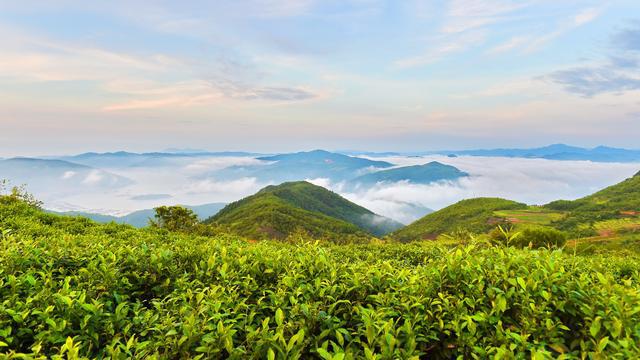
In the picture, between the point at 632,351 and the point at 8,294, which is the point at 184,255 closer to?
the point at 8,294

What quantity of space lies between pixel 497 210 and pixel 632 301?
20455 centimetres

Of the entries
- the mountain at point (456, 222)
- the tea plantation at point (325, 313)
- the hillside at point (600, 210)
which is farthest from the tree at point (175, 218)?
the mountain at point (456, 222)

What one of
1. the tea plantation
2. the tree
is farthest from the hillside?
the tea plantation

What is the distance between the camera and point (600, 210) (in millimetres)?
163375

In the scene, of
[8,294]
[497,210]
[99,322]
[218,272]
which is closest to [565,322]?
[218,272]

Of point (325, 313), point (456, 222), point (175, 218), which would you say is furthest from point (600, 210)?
point (325, 313)

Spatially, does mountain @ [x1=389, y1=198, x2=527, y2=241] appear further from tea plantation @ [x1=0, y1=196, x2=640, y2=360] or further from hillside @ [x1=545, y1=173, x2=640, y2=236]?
tea plantation @ [x1=0, y1=196, x2=640, y2=360]

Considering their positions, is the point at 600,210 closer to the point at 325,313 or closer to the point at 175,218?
the point at 175,218

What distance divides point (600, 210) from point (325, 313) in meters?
208

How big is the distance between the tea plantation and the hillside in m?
140

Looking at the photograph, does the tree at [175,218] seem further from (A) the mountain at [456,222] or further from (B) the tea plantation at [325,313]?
(A) the mountain at [456,222]

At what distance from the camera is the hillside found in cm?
13675

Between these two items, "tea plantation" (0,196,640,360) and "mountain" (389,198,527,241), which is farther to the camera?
"mountain" (389,198,527,241)

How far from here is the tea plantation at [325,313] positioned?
2.93 m
